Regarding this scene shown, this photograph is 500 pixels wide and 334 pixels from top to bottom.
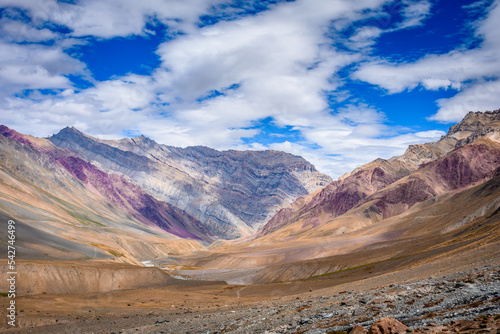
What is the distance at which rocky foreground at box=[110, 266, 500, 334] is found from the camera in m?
14.7

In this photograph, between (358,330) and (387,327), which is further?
(358,330)

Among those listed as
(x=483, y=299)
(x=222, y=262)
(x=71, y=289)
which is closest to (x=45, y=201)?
(x=222, y=262)

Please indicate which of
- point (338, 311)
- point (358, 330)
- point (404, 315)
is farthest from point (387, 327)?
point (338, 311)

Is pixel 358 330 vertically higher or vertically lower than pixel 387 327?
lower

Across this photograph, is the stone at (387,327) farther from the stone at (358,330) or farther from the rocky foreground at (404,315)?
the stone at (358,330)

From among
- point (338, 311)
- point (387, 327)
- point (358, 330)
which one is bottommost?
point (338, 311)

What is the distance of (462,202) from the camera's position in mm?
145000

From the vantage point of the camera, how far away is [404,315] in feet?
60.9

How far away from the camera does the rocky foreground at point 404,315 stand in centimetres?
1466

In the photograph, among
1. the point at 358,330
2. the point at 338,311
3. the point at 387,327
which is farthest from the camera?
the point at 338,311

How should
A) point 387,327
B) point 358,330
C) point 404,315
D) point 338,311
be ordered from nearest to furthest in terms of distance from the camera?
point 387,327, point 358,330, point 404,315, point 338,311

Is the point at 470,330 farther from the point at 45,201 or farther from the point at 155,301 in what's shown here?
the point at 45,201

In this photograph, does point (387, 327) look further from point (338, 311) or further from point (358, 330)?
point (338, 311)

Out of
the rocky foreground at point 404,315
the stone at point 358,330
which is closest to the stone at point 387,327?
the rocky foreground at point 404,315
